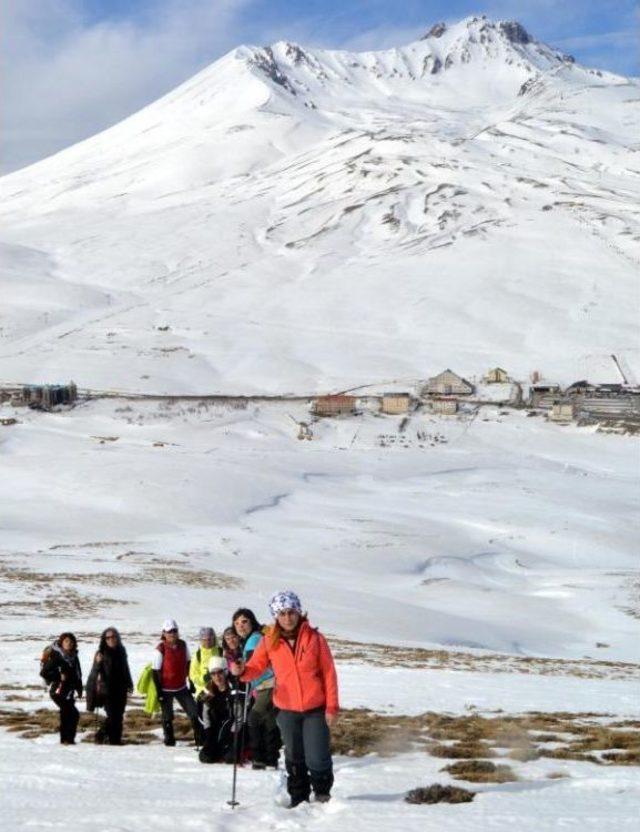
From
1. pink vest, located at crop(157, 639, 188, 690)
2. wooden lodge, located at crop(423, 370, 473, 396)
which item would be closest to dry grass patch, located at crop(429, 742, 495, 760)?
pink vest, located at crop(157, 639, 188, 690)

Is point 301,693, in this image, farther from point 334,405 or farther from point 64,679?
point 334,405

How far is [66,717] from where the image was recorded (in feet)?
40.7

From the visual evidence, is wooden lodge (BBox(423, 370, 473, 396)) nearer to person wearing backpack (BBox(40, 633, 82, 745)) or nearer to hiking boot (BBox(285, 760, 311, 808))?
person wearing backpack (BBox(40, 633, 82, 745))

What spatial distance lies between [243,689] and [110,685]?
1.91 meters

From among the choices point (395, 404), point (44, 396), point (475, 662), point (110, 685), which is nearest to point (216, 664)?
point (110, 685)

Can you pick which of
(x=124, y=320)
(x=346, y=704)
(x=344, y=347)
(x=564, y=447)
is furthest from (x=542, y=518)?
(x=124, y=320)

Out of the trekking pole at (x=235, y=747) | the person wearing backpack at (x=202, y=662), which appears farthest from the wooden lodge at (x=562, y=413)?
the trekking pole at (x=235, y=747)

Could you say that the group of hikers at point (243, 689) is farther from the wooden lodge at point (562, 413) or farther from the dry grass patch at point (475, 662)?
the wooden lodge at point (562, 413)

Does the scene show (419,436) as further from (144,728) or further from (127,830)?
(127,830)

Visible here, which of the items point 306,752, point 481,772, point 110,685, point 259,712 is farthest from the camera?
point 110,685

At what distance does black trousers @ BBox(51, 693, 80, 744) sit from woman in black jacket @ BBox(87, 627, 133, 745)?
25 centimetres

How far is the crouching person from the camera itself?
11188 mm

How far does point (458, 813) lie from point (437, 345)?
407 feet

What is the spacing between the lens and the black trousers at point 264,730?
10.7 meters
